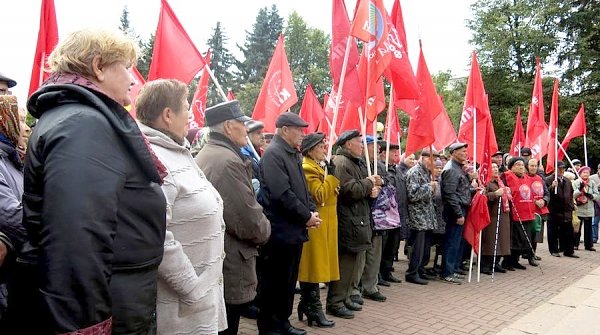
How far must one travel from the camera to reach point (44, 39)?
484 centimetres

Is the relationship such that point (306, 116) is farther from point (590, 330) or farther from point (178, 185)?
Result: point (178, 185)

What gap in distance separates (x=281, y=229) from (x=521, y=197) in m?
6.00

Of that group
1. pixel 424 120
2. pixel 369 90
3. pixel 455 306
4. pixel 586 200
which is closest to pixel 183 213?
pixel 369 90

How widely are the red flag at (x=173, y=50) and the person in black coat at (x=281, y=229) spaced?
171 cm

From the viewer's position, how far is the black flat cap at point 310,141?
509cm

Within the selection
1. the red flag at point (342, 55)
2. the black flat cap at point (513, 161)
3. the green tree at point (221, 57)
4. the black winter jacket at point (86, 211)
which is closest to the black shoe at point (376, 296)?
the red flag at point (342, 55)

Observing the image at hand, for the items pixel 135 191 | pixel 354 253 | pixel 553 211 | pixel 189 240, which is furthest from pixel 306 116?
pixel 135 191

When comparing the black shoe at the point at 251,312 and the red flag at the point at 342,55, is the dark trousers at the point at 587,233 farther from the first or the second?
the black shoe at the point at 251,312

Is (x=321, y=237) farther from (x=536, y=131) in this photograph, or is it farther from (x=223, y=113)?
(x=536, y=131)

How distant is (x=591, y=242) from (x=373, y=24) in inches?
343

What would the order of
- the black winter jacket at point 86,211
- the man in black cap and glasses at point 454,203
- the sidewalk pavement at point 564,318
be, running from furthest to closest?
the man in black cap and glasses at point 454,203 < the sidewalk pavement at point 564,318 < the black winter jacket at point 86,211

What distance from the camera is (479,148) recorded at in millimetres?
7895

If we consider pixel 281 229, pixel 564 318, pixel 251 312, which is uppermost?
pixel 281 229

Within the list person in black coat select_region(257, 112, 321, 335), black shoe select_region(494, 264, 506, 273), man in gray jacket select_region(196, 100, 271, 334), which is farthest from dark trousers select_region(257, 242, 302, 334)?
black shoe select_region(494, 264, 506, 273)
